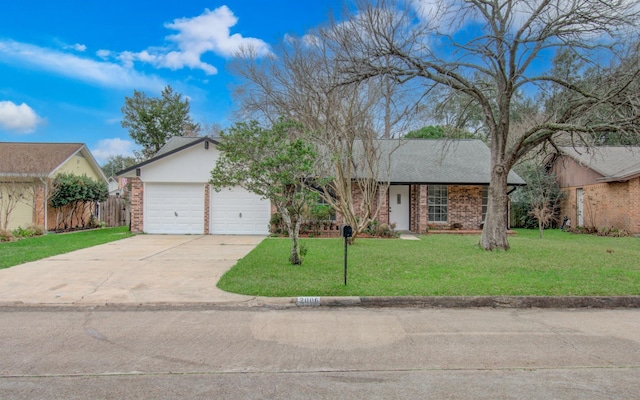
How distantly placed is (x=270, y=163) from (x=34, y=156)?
18348 millimetres

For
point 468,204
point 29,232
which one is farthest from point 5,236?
point 468,204

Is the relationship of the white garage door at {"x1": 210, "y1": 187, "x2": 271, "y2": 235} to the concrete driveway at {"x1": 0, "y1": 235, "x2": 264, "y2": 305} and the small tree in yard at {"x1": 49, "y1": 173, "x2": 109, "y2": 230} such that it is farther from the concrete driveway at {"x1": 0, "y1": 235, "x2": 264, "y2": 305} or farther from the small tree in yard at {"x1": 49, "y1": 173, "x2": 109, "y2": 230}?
the small tree in yard at {"x1": 49, "y1": 173, "x2": 109, "y2": 230}

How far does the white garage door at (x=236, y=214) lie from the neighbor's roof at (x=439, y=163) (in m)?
6.12

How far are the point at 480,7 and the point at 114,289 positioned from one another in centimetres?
1145

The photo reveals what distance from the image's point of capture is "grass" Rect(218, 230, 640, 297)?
7.04m

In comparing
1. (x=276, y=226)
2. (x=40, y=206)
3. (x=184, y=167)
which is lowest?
(x=276, y=226)

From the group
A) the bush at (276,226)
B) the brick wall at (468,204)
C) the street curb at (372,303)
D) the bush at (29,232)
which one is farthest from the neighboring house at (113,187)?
the street curb at (372,303)

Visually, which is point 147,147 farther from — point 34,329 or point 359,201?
point 34,329

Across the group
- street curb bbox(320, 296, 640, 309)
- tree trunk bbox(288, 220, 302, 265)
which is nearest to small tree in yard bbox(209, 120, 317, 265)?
tree trunk bbox(288, 220, 302, 265)

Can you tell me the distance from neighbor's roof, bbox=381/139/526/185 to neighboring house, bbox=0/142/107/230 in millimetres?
15864

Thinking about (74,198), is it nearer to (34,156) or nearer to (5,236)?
(34,156)

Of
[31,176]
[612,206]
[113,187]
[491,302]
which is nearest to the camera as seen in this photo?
[491,302]

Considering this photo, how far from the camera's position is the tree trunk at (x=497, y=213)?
12.1m

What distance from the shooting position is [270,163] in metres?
8.20
